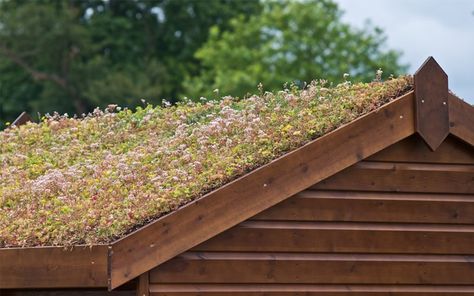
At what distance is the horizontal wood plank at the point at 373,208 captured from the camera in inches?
296

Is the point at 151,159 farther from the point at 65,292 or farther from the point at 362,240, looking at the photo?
the point at 362,240

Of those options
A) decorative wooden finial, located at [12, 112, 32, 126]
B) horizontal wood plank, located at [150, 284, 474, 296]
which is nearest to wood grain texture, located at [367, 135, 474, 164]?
horizontal wood plank, located at [150, 284, 474, 296]

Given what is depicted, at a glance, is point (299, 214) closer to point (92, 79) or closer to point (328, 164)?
point (328, 164)

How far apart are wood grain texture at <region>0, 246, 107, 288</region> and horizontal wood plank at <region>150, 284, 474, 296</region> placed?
1.39 ft

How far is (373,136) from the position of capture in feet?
25.0

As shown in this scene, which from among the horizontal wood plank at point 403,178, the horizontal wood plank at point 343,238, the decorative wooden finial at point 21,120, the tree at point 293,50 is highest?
the tree at point 293,50

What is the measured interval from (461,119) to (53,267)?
10.3 feet

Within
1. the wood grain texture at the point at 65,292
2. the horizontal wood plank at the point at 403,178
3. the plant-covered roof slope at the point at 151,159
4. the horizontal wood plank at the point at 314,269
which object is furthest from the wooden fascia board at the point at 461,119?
the wood grain texture at the point at 65,292

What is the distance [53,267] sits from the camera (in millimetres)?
7172

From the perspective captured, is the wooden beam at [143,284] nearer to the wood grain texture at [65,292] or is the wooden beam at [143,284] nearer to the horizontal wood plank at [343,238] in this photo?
the horizontal wood plank at [343,238]

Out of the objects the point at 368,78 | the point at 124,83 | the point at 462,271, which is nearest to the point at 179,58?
the point at 124,83

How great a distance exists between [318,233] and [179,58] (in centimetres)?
3294

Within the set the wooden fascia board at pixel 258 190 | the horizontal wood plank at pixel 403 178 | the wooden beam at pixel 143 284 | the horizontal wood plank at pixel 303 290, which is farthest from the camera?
the horizontal wood plank at pixel 403 178

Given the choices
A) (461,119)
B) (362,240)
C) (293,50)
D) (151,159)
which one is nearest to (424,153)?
(461,119)
